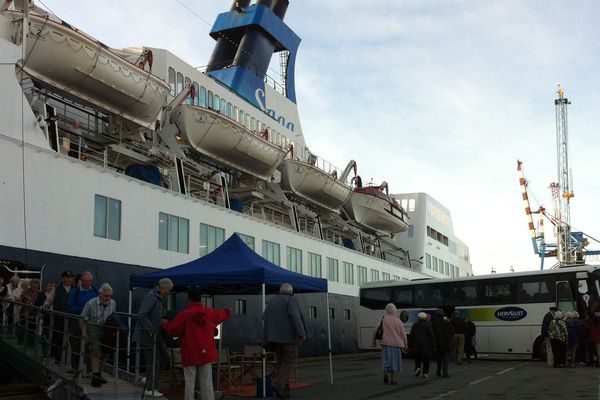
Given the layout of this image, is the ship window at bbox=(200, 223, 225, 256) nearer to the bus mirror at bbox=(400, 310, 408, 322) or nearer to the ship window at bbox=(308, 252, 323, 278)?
the ship window at bbox=(308, 252, 323, 278)

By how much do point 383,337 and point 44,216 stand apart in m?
8.40

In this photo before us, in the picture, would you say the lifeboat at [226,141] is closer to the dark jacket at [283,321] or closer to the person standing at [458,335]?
the person standing at [458,335]

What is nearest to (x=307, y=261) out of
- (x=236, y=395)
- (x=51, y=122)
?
(x=51, y=122)

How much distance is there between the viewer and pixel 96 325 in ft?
28.2

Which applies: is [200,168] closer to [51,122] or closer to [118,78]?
[118,78]

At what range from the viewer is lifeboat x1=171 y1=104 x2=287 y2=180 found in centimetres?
2225

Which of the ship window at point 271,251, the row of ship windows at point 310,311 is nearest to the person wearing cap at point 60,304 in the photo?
the row of ship windows at point 310,311

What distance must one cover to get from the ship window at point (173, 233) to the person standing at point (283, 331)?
361 inches

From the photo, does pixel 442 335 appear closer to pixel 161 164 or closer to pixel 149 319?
pixel 149 319

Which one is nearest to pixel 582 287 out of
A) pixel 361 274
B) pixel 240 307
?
pixel 240 307

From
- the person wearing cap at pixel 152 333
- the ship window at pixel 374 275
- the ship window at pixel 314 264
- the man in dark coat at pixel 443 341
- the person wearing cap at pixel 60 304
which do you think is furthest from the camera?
the ship window at pixel 374 275

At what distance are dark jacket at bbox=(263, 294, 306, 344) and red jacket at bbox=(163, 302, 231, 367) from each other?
7.65 ft

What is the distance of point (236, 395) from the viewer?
11.6 m

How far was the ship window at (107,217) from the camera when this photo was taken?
16797 millimetres
